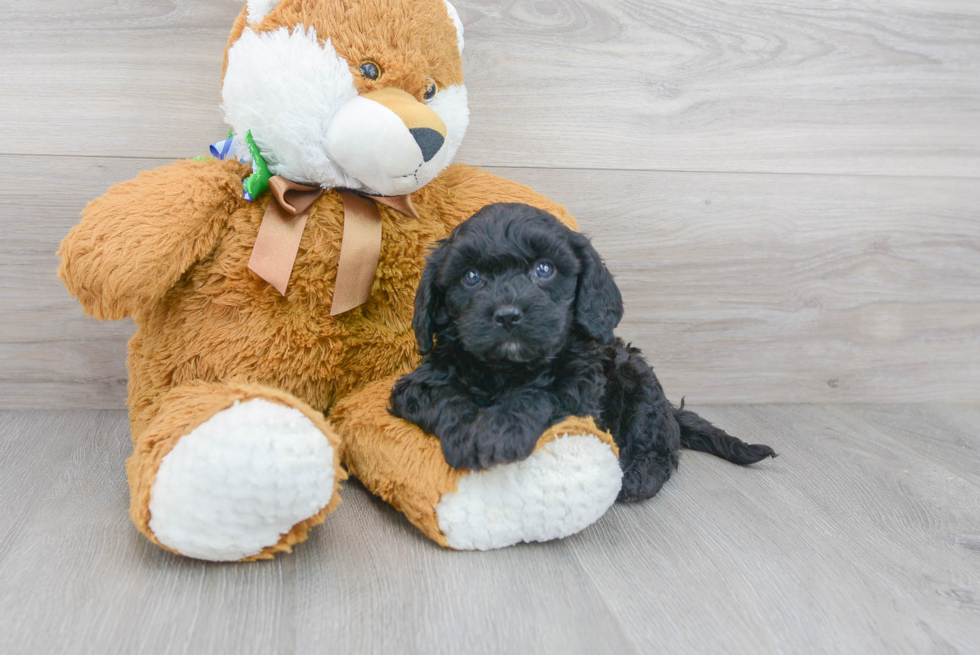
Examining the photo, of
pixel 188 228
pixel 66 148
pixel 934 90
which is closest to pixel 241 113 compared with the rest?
pixel 188 228

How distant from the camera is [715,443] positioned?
65.5 inches

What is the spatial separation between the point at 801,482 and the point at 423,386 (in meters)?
0.89

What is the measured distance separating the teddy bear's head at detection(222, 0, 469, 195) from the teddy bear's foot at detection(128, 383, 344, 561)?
1.43 feet

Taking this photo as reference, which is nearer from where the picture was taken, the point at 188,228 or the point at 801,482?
the point at 188,228

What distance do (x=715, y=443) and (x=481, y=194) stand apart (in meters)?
0.80

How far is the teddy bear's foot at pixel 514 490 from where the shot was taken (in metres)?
1.16

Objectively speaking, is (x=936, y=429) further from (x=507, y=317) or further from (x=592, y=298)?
(x=507, y=317)

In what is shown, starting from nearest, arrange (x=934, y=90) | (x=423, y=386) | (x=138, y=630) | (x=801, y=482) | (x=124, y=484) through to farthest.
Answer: (x=138, y=630) < (x=423, y=386) < (x=124, y=484) < (x=801, y=482) < (x=934, y=90)

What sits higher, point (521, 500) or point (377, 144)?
point (377, 144)

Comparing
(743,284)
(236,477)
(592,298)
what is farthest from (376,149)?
(743,284)

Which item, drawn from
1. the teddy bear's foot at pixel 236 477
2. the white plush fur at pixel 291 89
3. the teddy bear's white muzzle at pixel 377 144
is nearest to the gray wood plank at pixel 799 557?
the teddy bear's foot at pixel 236 477

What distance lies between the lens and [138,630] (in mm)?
949

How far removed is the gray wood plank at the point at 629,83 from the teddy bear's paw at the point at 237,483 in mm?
892

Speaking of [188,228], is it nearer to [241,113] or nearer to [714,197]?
[241,113]
